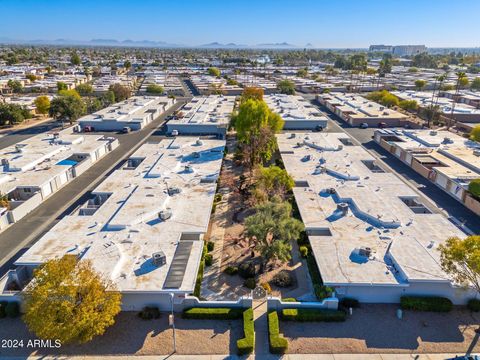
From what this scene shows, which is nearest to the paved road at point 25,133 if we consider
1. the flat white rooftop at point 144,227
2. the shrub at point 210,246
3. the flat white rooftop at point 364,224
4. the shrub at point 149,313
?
the flat white rooftop at point 144,227

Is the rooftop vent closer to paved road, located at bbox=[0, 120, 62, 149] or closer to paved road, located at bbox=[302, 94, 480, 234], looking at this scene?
paved road, located at bbox=[302, 94, 480, 234]

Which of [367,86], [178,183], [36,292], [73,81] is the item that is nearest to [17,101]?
[73,81]

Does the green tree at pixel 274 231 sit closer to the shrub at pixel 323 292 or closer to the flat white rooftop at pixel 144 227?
the shrub at pixel 323 292

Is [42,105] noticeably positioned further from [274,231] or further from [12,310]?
[274,231]

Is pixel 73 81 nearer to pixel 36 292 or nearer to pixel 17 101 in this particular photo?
pixel 17 101

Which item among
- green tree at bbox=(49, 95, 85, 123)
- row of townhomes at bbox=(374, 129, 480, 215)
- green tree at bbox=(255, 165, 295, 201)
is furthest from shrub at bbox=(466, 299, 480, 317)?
green tree at bbox=(49, 95, 85, 123)

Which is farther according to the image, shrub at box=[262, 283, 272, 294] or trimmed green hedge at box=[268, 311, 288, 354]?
shrub at box=[262, 283, 272, 294]
